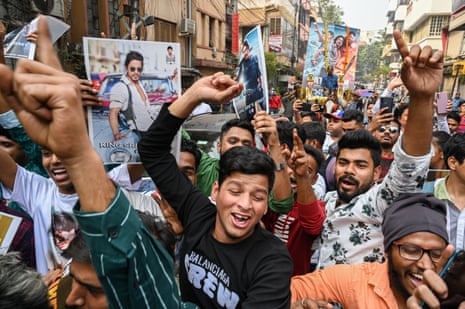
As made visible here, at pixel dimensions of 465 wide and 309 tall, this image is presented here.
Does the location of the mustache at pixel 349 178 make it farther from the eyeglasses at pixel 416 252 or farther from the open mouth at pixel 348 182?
the eyeglasses at pixel 416 252

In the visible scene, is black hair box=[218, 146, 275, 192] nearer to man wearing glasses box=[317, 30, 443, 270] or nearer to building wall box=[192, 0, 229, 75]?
man wearing glasses box=[317, 30, 443, 270]

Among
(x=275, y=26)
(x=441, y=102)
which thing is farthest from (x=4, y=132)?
(x=275, y=26)

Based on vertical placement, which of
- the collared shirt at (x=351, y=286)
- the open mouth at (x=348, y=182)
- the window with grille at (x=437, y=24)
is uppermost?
the window with grille at (x=437, y=24)

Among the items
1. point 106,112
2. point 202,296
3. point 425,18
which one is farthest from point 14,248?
point 425,18

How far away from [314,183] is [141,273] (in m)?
2.46

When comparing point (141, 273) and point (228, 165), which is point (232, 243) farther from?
point (141, 273)

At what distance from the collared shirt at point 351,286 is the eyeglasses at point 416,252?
18cm

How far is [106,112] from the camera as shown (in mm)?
1917

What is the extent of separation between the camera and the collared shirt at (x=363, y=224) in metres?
1.61

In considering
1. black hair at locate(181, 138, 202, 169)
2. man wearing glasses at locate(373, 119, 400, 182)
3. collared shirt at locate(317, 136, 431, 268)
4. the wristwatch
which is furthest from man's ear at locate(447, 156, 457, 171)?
black hair at locate(181, 138, 202, 169)

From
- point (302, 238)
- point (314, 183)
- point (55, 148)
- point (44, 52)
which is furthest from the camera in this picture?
point (314, 183)

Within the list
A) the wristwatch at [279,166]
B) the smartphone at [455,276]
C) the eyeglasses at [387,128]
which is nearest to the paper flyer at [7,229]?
the wristwatch at [279,166]

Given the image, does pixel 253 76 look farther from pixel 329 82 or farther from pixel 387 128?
pixel 329 82

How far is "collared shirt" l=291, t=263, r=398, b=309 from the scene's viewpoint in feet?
4.85
